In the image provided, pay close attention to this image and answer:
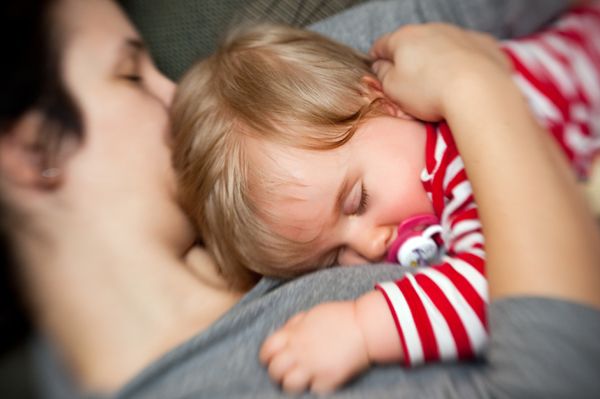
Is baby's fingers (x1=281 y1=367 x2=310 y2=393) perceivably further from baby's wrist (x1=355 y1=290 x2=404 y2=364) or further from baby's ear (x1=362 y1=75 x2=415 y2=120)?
baby's ear (x1=362 y1=75 x2=415 y2=120)

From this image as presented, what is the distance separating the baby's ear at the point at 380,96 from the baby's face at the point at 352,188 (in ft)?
0.05

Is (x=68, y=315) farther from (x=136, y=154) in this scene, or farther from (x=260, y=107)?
(x=260, y=107)

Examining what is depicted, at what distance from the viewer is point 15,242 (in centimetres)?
49

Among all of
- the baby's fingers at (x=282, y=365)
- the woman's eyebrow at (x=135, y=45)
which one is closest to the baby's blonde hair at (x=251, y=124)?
the woman's eyebrow at (x=135, y=45)

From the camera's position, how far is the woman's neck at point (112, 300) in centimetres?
53

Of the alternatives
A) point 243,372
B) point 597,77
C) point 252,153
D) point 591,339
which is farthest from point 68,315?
point 597,77

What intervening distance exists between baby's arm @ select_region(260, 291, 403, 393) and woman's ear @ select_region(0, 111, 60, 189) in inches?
13.8

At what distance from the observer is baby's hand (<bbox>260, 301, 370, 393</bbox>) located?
2.04ft

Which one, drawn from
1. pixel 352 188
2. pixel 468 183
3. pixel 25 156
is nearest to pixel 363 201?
pixel 352 188

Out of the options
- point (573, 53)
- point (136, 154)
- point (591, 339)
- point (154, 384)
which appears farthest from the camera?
point (573, 53)

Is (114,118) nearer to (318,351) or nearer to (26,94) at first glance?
(26,94)

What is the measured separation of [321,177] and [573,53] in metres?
0.52

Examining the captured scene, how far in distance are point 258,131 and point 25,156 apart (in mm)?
342

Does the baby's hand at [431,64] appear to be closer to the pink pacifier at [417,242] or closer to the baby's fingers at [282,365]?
the pink pacifier at [417,242]
